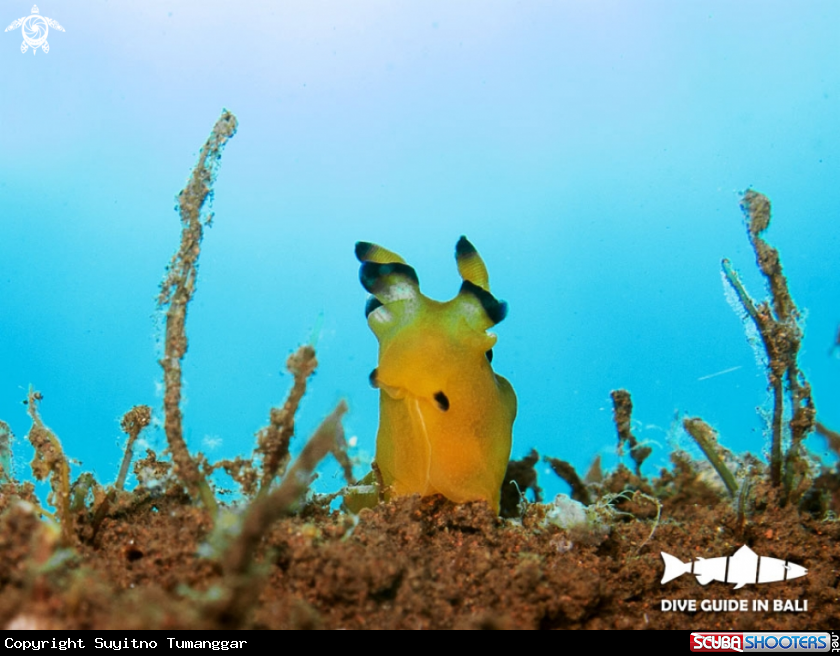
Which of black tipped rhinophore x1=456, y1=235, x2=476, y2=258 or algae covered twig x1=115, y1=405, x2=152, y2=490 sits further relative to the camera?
algae covered twig x1=115, y1=405, x2=152, y2=490

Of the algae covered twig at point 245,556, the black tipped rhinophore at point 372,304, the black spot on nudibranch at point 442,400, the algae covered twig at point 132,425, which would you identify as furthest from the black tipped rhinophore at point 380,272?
the algae covered twig at point 245,556

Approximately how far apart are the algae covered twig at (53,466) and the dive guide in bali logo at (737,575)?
2.55 m

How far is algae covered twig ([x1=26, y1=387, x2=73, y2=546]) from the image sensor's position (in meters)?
2.34

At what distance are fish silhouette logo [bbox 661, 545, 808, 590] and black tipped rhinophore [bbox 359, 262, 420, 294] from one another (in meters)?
1.82

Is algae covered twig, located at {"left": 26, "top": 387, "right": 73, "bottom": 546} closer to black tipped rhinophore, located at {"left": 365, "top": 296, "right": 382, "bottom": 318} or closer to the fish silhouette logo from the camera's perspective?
black tipped rhinophore, located at {"left": 365, "top": 296, "right": 382, "bottom": 318}

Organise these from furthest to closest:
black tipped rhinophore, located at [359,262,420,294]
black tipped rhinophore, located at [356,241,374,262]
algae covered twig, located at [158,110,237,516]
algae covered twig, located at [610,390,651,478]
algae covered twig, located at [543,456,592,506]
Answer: algae covered twig, located at [610,390,651,478] < algae covered twig, located at [543,456,592,506] < black tipped rhinophore, located at [356,241,374,262] < black tipped rhinophore, located at [359,262,420,294] < algae covered twig, located at [158,110,237,516]

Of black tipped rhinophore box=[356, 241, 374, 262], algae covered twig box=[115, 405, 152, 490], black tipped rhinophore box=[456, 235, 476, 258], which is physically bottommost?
algae covered twig box=[115, 405, 152, 490]

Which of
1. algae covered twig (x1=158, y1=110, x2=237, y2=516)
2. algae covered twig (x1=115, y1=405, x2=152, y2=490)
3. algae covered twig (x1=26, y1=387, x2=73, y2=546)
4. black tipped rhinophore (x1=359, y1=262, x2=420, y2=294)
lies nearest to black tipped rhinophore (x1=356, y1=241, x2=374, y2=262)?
black tipped rhinophore (x1=359, y1=262, x2=420, y2=294)

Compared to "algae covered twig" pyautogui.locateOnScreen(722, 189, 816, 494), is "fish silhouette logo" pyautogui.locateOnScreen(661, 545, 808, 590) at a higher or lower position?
lower

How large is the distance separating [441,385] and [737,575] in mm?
1654

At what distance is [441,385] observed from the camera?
8.70 feet

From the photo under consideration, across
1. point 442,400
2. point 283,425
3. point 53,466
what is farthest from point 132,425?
point 442,400

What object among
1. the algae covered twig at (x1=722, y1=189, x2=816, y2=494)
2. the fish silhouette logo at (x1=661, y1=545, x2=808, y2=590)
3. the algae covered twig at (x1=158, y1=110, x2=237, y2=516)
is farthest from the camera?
the algae covered twig at (x1=722, y1=189, x2=816, y2=494)

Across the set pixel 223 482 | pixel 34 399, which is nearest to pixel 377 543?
pixel 223 482
